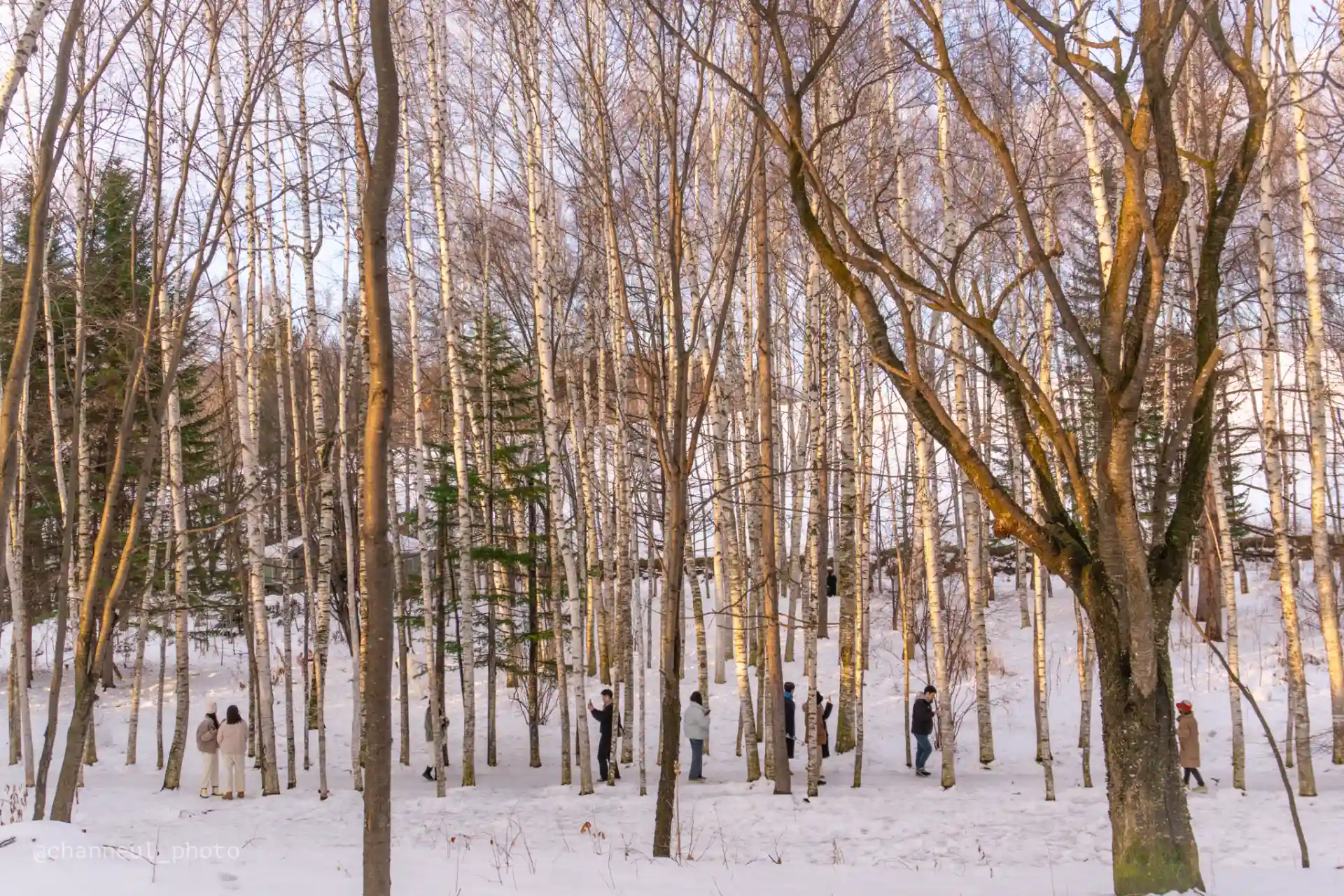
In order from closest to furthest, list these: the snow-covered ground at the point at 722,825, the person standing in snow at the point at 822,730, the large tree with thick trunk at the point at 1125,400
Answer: the large tree with thick trunk at the point at 1125,400
the snow-covered ground at the point at 722,825
the person standing in snow at the point at 822,730

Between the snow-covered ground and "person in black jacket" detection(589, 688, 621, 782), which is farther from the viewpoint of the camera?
"person in black jacket" detection(589, 688, 621, 782)

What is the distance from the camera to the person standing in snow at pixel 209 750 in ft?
37.1

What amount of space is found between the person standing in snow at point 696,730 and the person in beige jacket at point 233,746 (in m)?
5.76

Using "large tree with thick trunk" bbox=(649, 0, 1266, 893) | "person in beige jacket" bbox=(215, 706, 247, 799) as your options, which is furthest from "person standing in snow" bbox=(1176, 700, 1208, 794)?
"person in beige jacket" bbox=(215, 706, 247, 799)

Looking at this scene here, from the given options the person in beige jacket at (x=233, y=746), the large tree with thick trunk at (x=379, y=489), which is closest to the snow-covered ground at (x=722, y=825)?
the person in beige jacket at (x=233, y=746)

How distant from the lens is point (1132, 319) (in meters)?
5.07

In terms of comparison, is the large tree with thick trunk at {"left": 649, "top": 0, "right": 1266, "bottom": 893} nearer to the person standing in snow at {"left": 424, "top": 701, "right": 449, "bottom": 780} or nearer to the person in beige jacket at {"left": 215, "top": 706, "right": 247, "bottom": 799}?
the person standing in snow at {"left": 424, "top": 701, "right": 449, "bottom": 780}

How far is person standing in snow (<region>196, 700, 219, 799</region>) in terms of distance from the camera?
1130 cm

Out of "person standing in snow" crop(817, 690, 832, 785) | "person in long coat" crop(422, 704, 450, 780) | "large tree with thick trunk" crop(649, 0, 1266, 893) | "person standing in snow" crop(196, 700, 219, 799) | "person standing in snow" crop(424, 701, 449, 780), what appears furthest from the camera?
"person in long coat" crop(422, 704, 450, 780)

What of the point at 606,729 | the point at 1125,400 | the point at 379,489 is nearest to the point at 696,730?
the point at 606,729

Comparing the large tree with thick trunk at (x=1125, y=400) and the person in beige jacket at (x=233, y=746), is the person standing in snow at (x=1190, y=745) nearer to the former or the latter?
the large tree with thick trunk at (x=1125, y=400)

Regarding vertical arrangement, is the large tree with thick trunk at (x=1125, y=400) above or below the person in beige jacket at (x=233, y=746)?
above

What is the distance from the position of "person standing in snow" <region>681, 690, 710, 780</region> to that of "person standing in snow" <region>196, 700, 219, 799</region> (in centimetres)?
622

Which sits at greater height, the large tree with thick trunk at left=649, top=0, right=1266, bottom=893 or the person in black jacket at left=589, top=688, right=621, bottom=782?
the large tree with thick trunk at left=649, top=0, right=1266, bottom=893
